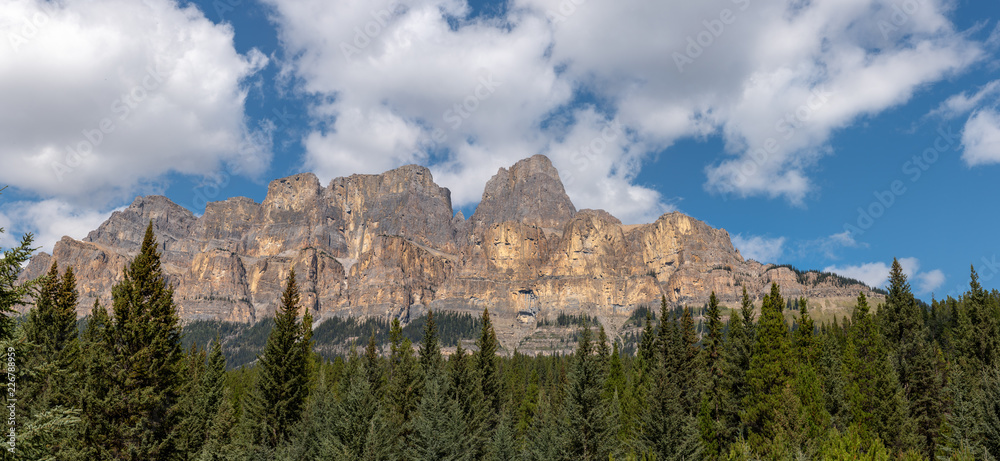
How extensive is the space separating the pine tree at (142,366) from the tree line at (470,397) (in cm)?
7

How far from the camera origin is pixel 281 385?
4084cm

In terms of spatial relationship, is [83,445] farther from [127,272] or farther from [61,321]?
[61,321]

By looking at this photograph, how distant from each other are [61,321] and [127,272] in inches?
579

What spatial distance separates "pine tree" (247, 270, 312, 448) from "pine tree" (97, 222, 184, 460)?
43.5 ft

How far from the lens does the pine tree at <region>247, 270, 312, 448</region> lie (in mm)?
40312

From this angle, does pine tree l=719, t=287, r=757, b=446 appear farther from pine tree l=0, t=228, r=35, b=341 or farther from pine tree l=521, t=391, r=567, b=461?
pine tree l=0, t=228, r=35, b=341

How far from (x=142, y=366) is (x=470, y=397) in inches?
1243

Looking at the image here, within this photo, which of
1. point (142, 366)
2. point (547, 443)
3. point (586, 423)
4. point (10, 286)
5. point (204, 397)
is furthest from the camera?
point (204, 397)

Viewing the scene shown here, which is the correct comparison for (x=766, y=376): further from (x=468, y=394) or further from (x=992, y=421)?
(x=468, y=394)

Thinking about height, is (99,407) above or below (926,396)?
below

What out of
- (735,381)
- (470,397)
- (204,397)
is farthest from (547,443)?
(204,397)

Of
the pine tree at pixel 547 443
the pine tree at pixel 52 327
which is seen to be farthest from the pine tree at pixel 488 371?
the pine tree at pixel 52 327

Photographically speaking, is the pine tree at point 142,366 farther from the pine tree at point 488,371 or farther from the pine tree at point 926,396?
the pine tree at point 926,396

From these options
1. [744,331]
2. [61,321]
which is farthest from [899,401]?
[61,321]
